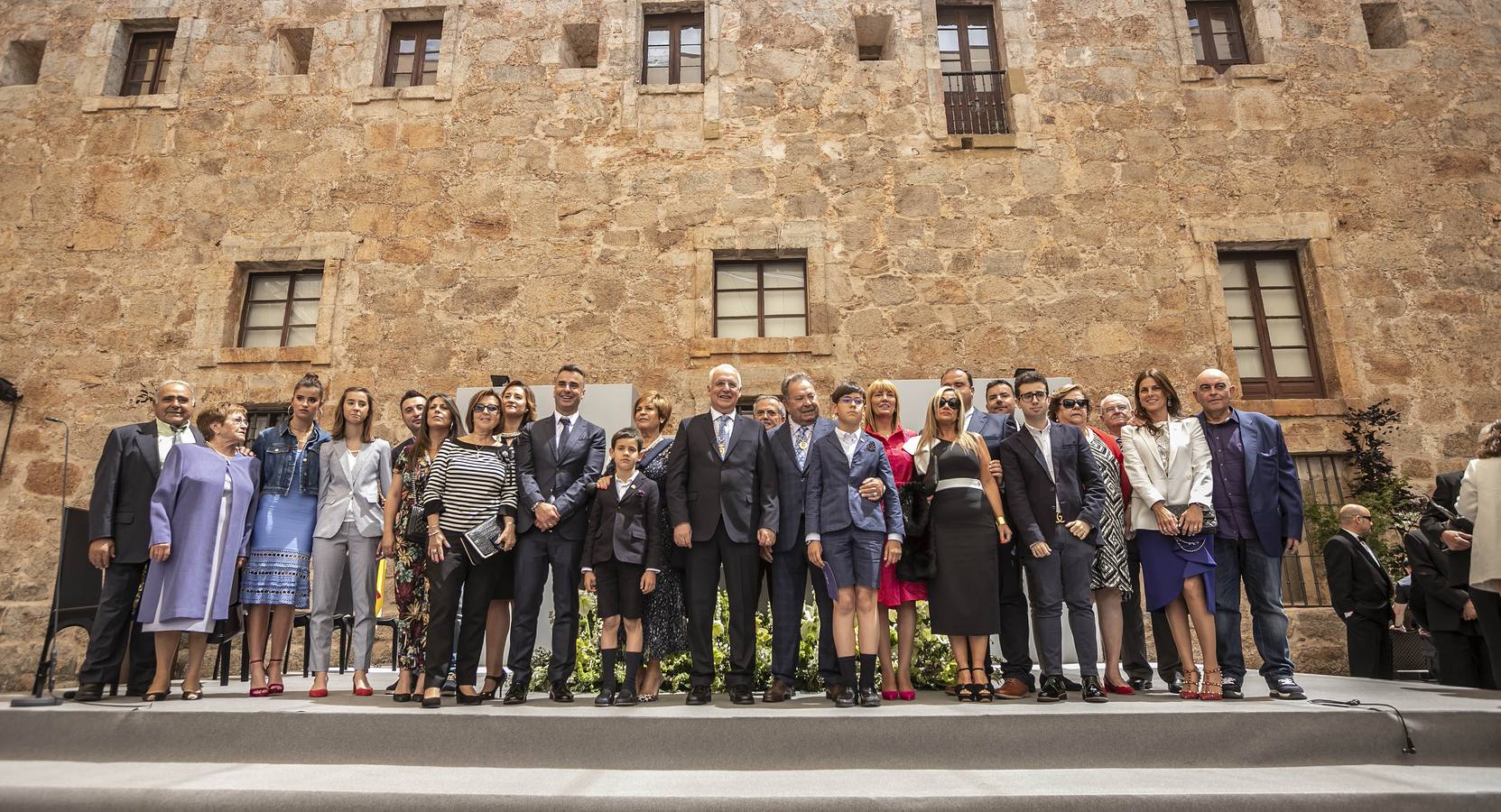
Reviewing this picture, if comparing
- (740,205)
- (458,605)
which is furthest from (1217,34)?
(458,605)

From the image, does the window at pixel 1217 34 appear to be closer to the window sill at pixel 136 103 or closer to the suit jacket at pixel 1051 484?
the suit jacket at pixel 1051 484

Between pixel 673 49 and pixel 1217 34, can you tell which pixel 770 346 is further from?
pixel 1217 34

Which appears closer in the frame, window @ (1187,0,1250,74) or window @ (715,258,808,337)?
window @ (715,258,808,337)

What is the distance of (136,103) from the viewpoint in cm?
938

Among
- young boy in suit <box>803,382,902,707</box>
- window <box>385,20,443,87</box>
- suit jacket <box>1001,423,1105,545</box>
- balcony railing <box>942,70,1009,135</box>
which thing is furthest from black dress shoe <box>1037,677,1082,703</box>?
window <box>385,20,443,87</box>

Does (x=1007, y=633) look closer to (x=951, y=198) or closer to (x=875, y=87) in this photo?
(x=951, y=198)

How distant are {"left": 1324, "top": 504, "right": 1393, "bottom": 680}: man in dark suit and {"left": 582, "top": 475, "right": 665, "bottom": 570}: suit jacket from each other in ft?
16.6

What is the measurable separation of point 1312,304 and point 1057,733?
7227 mm

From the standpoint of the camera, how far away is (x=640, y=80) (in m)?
9.45

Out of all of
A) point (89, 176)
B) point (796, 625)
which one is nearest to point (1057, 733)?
point (796, 625)

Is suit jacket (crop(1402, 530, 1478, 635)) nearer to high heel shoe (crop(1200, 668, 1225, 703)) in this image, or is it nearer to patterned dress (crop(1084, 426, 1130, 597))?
high heel shoe (crop(1200, 668, 1225, 703))

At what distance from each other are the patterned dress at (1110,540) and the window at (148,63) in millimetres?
10974

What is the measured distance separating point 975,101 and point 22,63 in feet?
37.1

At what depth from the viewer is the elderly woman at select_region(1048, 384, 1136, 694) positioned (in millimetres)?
4562
